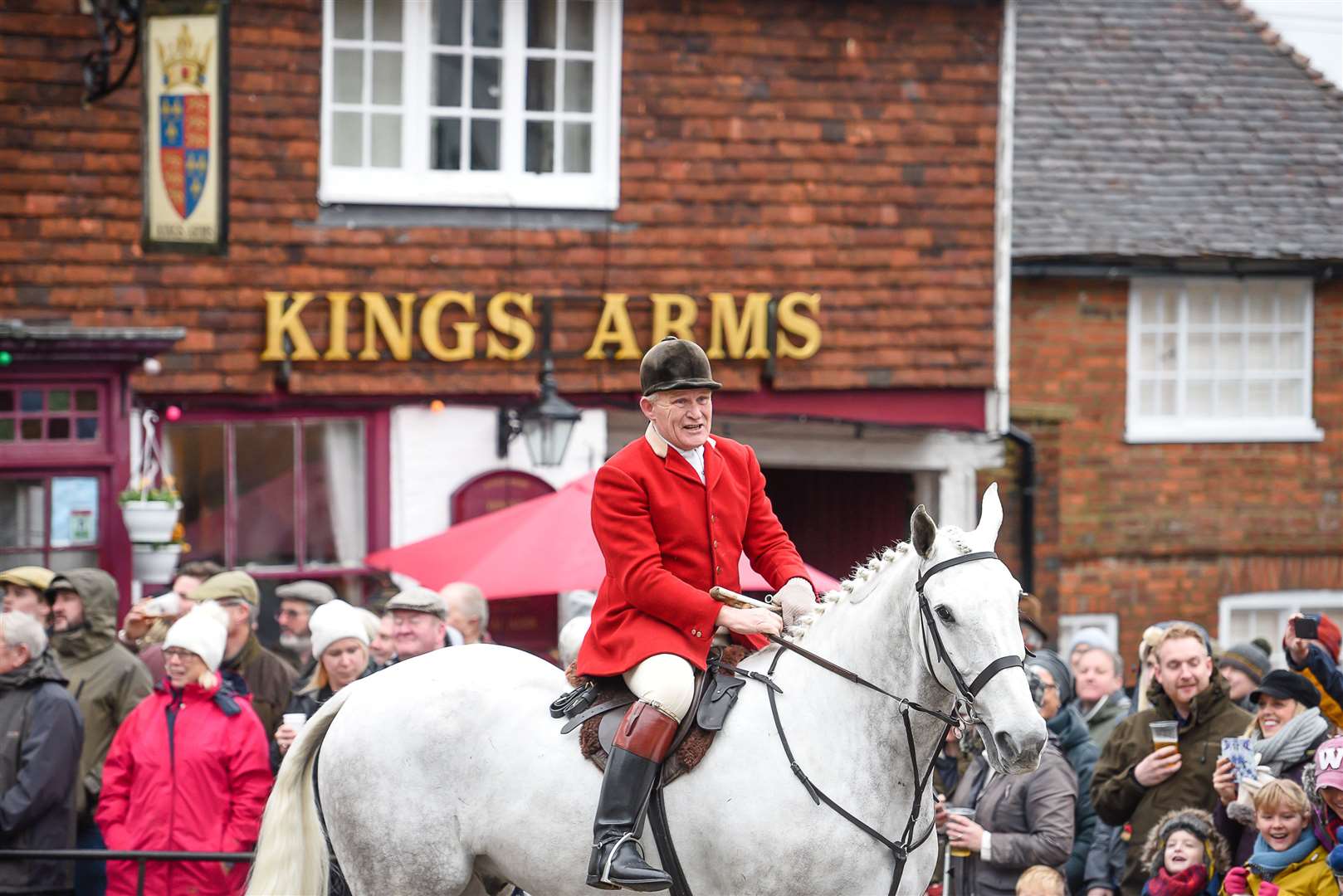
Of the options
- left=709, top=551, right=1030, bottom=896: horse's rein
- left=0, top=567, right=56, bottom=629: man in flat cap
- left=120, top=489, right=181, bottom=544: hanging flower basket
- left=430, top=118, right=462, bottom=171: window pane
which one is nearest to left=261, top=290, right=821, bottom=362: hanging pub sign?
left=430, top=118, right=462, bottom=171: window pane

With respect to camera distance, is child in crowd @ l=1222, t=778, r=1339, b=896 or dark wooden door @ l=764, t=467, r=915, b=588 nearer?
child in crowd @ l=1222, t=778, r=1339, b=896

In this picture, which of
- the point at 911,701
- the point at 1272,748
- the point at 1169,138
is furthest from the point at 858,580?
the point at 1169,138

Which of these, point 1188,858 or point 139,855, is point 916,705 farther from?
point 139,855

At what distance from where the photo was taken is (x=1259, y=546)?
54.3ft

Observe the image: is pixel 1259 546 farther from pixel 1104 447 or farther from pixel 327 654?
pixel 327 654

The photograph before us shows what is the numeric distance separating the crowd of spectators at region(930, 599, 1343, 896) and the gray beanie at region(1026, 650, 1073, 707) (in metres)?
0.04

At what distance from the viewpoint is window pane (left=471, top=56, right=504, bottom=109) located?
1298 centimetres

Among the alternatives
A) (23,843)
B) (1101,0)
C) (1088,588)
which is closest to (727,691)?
(23,843)

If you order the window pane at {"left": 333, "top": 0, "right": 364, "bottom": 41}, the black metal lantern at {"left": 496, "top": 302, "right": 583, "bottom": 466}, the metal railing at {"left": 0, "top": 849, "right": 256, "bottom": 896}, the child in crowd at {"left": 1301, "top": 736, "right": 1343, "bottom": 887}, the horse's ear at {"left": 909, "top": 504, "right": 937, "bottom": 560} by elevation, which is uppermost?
the window pane at {"left": 333, "top": 0, "right": 364, "bottom": 41}

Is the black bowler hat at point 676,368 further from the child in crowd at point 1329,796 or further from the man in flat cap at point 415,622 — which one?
the man in flat cap at point 415,622

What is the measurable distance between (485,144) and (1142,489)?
7.18 m

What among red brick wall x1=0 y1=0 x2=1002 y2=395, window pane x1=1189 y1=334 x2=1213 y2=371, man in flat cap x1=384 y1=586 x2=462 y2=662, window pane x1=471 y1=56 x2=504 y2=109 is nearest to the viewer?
man in flat cap x1=384 y1=586 x2=462 y2=662

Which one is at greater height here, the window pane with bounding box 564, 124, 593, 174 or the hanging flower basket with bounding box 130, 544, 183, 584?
the window pane with bounding box 564, 124, 593, 174

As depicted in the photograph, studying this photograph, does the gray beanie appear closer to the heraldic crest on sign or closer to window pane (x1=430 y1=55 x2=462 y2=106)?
the heraldic crest on sign
